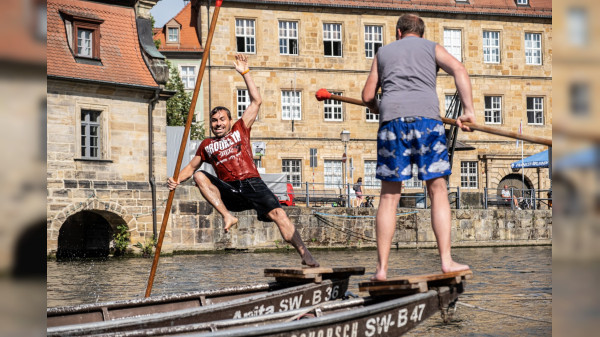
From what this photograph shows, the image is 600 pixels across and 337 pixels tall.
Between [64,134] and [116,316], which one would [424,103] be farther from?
[64,134]

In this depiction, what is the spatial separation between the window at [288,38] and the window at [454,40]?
8.73 m

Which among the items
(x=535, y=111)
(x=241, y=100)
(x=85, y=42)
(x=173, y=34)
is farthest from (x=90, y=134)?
(x=535, y=111)

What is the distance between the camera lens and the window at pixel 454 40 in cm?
4606

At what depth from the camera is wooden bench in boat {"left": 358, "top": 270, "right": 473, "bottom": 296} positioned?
5.09 meters

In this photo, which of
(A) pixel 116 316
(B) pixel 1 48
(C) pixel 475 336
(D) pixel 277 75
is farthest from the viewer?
(D) pixel 277 75

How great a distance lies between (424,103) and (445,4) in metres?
42.8

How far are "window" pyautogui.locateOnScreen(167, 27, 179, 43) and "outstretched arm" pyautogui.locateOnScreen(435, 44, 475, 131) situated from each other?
153ft

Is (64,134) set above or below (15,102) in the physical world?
above

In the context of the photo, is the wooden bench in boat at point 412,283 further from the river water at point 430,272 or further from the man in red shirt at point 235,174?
the man in red shirt at point 235,174

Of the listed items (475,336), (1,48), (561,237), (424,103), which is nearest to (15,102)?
(1,48)

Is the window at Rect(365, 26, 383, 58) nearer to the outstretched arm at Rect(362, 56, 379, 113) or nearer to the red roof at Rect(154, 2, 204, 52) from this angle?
the red roof at Rect(154, 2, 204, 52)

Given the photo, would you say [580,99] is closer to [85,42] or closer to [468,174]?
[85,42]

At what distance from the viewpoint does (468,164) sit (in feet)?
150

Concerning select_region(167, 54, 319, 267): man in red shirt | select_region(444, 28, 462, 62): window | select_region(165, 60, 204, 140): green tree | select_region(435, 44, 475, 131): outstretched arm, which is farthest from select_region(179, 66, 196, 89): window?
select_region(435, 44, 475, 131): outstretched arm
